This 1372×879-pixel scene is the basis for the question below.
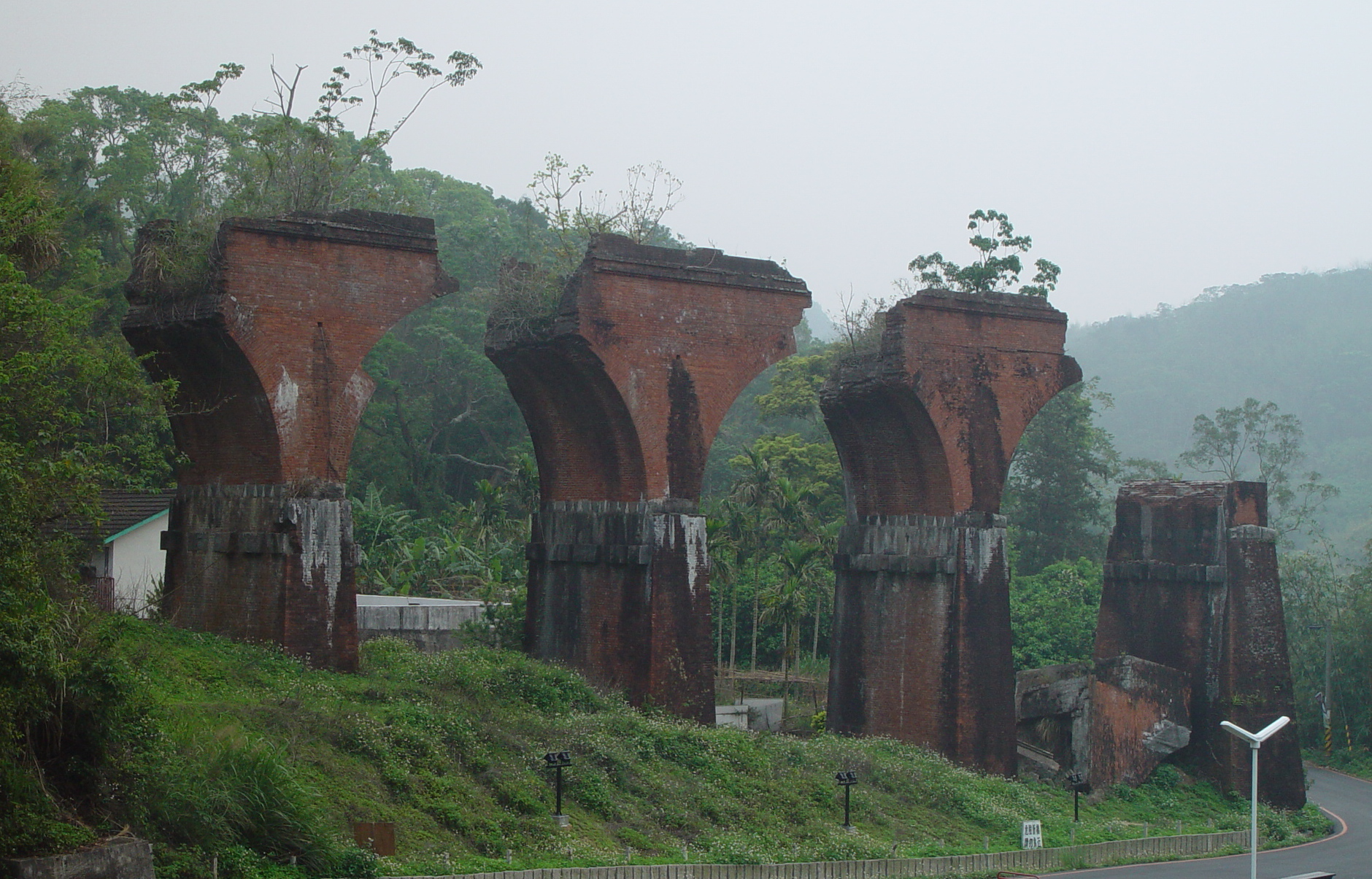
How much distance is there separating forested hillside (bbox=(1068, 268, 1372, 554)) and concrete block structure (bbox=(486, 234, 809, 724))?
5196 cm

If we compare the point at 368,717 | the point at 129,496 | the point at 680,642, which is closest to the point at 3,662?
the point at 368,717

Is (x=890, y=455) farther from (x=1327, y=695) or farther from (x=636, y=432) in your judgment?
(x=1327, y=695)

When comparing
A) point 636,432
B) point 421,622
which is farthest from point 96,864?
point 421,622

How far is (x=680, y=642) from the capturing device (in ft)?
51.8

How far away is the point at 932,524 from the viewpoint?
18.0m

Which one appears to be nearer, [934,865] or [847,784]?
[934,865]

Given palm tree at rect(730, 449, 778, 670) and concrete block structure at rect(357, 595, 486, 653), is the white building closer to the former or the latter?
concrete block structure at rect(357, 595, 486, 653)

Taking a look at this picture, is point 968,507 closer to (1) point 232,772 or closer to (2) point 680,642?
(2) point 680,642

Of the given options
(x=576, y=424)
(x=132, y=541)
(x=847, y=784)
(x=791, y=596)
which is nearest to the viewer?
(x=847, y=784)

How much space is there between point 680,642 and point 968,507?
4442 mm

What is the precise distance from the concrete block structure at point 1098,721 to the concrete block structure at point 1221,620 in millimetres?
759

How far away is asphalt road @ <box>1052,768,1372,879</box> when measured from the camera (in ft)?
46.1

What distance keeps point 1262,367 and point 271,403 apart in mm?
79952

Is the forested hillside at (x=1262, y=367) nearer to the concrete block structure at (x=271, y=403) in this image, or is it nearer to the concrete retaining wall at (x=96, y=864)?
the concrete block structure at (x=271, y=403)
